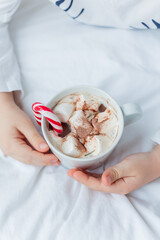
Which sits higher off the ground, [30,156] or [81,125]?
[81,125]

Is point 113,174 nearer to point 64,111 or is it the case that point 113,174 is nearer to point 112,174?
point 112,174

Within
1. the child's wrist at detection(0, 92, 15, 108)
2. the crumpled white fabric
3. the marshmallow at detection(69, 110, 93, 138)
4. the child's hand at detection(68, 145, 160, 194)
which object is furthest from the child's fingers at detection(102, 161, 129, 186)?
the crumpled white fabric

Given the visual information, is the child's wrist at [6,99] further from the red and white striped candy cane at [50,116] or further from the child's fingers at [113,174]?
the child's fingers at [113,174]

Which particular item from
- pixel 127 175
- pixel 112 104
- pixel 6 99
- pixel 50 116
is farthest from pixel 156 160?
pixel 6 99

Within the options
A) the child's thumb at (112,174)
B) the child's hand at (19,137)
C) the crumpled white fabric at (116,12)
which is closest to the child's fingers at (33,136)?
the child's hand at (19,137)

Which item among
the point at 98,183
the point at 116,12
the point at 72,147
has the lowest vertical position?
the point at 98,183

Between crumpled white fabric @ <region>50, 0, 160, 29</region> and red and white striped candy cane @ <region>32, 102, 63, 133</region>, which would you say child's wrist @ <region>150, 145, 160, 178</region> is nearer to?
red and white striped candy cane @ <region>32, 102, 63, 133</region>
